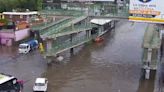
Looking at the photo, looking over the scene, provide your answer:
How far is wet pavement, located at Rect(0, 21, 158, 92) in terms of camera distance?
23314 mm

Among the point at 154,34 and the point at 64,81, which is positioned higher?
the point at 154,34

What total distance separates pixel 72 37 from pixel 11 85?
506 inches

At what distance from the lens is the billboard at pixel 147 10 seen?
25.1 m

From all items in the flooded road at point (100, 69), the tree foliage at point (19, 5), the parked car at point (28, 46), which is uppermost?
the tree foliage at point (19, 5)

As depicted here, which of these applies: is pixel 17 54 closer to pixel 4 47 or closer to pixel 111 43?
pixel 4 47

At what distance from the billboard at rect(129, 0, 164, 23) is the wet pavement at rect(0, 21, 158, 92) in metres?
3.80

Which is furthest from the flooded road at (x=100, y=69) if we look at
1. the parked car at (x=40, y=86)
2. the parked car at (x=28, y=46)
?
the parked car at (x=28, y=46)

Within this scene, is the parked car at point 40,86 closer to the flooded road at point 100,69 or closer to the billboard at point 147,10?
the flooded road at point 100,69

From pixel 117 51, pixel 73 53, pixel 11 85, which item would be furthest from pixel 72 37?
pixel 11 85

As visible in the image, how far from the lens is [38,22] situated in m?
38.5

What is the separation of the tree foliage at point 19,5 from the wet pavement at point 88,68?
35.8ft

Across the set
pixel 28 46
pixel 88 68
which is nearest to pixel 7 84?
pixel 88 68

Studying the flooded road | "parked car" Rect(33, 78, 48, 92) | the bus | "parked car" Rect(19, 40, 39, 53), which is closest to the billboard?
the flooded road

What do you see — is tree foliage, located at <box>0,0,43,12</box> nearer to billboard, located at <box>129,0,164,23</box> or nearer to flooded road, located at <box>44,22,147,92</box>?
flooded road, located at <box>44,22,147,92</box>
